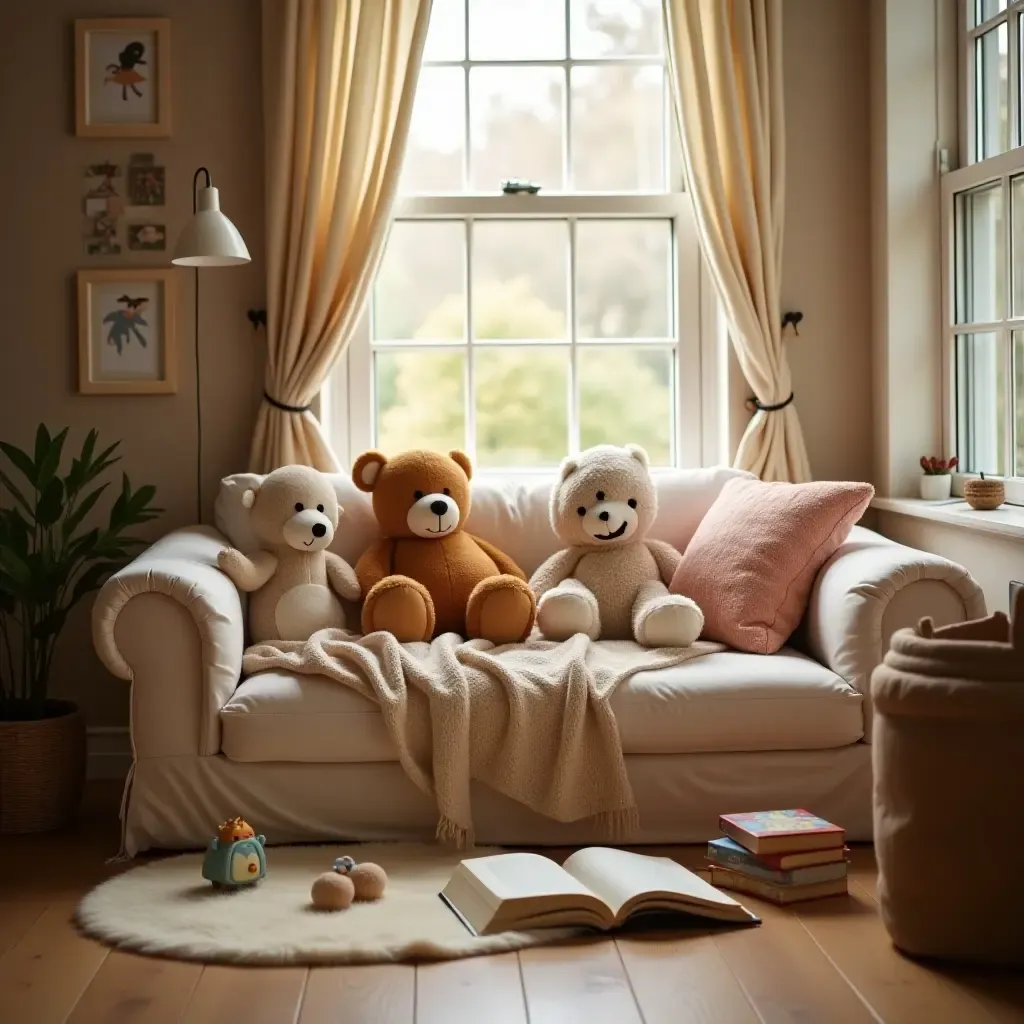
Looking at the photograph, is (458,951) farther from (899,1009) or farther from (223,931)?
(899,1009)

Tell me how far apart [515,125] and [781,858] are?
236 cm

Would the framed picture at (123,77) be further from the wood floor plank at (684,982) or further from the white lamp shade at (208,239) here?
the wood floor plank at (684,982)

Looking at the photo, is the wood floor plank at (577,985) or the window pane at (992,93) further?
the window pane at (992,93)

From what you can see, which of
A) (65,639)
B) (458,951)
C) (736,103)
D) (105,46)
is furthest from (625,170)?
→ (458,951)

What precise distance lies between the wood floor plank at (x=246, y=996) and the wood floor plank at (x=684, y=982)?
564 mm

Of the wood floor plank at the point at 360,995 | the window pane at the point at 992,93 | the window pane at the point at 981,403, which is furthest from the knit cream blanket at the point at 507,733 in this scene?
the window pane at the point at 992,93

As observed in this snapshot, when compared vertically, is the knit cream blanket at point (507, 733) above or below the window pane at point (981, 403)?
below

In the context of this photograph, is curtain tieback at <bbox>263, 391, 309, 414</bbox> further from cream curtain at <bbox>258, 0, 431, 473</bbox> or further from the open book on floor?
the open book on floor

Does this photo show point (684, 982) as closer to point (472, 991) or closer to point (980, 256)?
point (472, 991)

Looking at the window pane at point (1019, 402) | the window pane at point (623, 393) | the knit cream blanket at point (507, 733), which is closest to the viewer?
A: the knit cream blanket at point (507, 733)

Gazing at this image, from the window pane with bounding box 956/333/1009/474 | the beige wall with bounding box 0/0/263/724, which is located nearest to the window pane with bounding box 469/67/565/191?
the beige wall with bounding box 0/0/263/724

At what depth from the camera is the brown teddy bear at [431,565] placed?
3.27 meters

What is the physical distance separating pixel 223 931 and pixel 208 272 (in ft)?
6.95

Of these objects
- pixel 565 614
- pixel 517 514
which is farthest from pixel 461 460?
pixel 565 614
